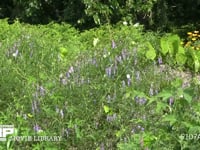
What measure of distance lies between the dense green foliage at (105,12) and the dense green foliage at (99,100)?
3.24 meters

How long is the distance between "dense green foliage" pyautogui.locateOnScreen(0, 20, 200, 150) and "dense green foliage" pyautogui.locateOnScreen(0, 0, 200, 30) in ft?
10.6

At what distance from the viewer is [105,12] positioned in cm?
721

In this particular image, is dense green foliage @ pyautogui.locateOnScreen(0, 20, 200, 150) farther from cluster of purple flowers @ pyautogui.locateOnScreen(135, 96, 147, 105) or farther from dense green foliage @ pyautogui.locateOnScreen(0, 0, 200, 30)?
dense green foliage @ pyautogui.locateOnScreen(0, 0, 200, 30)

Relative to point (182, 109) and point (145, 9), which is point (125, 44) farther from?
point (145, 9)

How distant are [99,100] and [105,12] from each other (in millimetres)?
4060

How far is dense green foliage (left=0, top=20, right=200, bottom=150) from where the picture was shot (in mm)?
2768

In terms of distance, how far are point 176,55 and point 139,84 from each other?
1.39m
